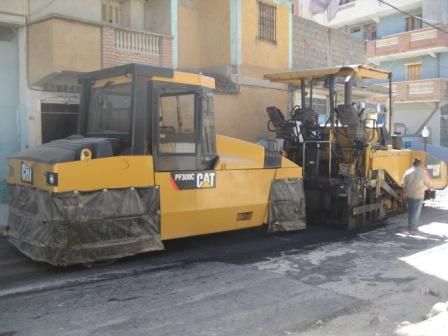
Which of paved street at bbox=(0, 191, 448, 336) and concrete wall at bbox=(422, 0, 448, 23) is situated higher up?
concrete wall at bbox=(422, 0, 448, 23)

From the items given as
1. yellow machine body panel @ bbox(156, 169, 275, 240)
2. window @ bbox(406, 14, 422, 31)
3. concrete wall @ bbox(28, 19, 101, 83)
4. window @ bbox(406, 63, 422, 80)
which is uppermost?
window @ bbox(406, 14, 422, 31)

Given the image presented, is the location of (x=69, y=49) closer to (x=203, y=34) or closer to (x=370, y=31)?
(x=203, y=34)

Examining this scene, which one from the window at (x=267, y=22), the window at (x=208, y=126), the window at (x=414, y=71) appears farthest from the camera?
the window at (x=414, y=71)

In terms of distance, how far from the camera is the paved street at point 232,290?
503 cm

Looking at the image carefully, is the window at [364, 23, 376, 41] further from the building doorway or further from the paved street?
the paved street

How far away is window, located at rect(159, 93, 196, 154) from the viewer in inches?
286

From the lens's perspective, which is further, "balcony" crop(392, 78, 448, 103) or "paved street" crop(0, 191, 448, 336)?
"balcony" crop(392, 78, 448, 103)

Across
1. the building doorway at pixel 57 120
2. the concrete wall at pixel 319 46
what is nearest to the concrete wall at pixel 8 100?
the building doorway at pixel 57 120

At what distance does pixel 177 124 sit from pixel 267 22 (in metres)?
8.45

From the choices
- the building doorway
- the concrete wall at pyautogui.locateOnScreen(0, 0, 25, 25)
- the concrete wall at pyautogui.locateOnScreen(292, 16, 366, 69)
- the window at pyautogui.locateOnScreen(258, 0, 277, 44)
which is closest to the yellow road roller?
the building doorway

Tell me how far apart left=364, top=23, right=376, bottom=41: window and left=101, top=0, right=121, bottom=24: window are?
2321cm

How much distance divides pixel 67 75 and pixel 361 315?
23.5 ft

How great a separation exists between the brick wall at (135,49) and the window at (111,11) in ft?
4.62

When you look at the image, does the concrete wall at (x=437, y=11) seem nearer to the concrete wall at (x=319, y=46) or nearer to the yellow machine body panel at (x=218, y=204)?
the concrete wall at (x=319, y=46)
